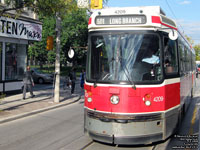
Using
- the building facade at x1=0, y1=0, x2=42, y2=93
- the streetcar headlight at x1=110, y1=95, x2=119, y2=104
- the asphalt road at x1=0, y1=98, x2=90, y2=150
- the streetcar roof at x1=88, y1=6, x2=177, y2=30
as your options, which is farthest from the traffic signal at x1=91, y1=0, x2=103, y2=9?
the streetcar headlight at x1=110, y1=95, x2=119, y2=104

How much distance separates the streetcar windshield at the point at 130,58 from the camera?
6309 millimetres

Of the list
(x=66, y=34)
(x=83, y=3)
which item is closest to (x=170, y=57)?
(x=83, y=3)

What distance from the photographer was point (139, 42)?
21.0 ft

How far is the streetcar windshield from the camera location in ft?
20.7

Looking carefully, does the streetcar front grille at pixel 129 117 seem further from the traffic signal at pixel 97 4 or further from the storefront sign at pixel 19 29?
the storefront sign at pixel 19 29

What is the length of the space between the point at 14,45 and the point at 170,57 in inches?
507

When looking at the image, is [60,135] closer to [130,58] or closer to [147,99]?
[147,99]

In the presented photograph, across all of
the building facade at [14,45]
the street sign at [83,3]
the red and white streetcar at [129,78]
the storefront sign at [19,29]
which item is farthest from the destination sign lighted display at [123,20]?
the building facade at [14,45]

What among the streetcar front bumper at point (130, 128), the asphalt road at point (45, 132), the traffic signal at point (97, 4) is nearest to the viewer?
the streetcar front bumper at point (130, 128)

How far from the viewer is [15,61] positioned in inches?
705

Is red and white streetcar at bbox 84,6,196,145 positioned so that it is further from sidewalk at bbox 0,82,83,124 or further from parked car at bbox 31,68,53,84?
parked car at bbox 31,68,53,84

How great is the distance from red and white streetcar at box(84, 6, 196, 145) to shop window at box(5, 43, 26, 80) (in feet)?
37.8

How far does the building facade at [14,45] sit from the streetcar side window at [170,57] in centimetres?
1051

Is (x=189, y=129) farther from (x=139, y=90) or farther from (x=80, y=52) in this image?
(x=80, y=52)
